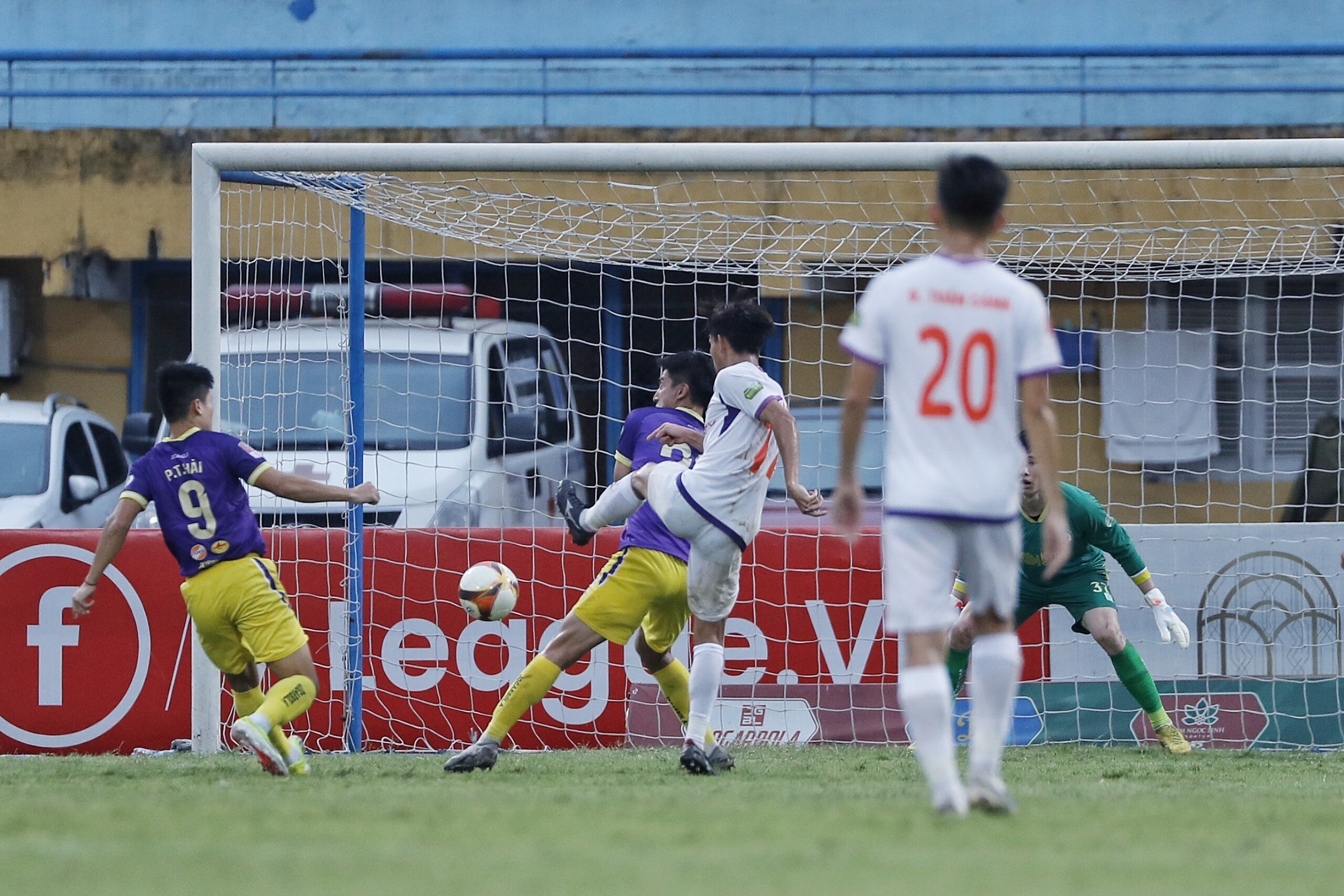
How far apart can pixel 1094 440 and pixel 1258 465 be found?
1183 mm

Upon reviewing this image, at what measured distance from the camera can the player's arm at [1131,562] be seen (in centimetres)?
832

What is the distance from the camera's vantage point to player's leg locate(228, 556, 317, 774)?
255 inches

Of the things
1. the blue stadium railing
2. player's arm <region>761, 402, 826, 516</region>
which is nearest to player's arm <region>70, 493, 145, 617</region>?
player's arm <region>761, 402, 826, 516</region>

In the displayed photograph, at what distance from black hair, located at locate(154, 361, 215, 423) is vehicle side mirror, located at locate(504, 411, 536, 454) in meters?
3.96

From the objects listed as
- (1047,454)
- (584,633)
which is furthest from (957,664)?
(1047,454)

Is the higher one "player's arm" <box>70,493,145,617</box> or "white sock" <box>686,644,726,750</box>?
"player's arm" <box>70,493,145,617</box>

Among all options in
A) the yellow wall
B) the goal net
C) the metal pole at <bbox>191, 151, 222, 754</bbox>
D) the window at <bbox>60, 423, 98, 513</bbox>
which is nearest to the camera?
the metal pole at <bbox>191, 151, 222, 754</bbox>

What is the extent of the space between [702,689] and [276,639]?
5.87ft

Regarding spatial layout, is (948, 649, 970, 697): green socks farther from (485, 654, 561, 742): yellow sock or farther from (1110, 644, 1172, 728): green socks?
(485, 654, 561, 742): yellow sock

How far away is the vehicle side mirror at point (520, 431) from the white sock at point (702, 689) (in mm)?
4067

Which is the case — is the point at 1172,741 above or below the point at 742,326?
below

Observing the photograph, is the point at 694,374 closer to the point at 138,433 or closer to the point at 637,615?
the point at 637,615

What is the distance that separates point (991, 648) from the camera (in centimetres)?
444

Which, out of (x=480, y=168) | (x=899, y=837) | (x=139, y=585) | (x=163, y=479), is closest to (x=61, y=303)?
(x=139, y=585)
